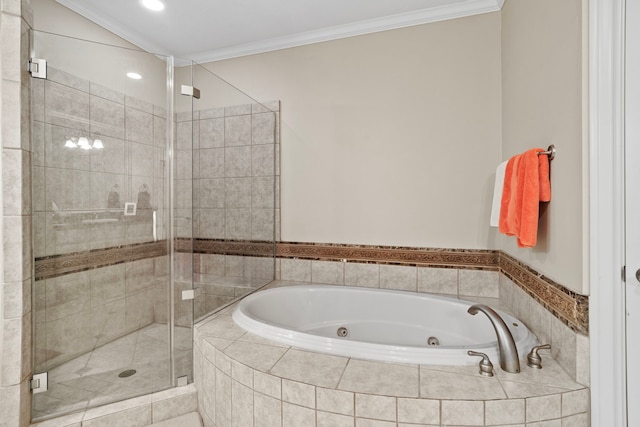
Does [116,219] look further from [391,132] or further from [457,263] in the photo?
[457,263]

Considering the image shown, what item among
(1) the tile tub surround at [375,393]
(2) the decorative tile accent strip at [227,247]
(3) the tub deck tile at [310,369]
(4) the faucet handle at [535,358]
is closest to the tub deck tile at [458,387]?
(1) the tile tub surround at [375,393]

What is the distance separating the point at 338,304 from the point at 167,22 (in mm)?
2487

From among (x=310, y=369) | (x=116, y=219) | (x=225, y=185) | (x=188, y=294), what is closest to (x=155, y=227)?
(x=116, y=219)

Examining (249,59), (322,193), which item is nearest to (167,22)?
(249,59)

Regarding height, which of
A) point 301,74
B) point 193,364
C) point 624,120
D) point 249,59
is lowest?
point 193,364

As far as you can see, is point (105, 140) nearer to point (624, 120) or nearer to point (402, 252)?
point (402, 252)

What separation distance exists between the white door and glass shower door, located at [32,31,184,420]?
196cm

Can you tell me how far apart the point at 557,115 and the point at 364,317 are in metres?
1.62

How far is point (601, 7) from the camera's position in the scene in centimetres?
104

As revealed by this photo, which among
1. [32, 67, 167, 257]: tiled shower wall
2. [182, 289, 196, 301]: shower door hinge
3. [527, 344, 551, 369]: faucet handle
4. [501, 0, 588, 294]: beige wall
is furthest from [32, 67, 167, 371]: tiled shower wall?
[501, 0, 588, 294]: beige wall

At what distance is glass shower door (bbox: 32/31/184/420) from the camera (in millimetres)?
1553

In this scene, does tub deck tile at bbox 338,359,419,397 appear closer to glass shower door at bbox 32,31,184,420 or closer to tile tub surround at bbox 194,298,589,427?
tile tub surround at bbox 194,298,589,427

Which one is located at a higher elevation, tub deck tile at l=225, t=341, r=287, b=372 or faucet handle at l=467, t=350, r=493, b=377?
faucet handle at l=467, t=350, r=493, b=377

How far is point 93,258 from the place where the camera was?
1.65m
